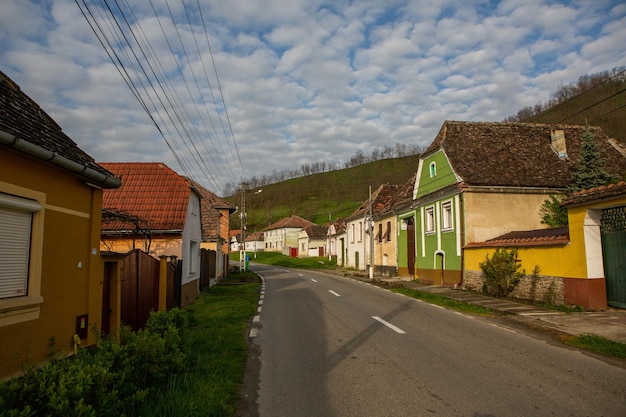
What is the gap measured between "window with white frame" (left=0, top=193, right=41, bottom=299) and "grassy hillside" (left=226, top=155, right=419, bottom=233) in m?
90.1

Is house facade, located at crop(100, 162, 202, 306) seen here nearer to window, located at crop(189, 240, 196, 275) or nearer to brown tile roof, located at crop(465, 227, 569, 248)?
window, located at crop(189, 240, 196, 275)

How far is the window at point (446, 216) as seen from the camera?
882 inches

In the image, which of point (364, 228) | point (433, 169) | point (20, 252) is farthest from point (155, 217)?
point (364, 228)

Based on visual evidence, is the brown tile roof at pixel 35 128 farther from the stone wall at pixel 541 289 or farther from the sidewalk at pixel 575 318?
the stone wall at pixel 541 289

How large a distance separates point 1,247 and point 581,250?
14.0 meters

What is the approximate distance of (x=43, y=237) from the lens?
6027 millimetres

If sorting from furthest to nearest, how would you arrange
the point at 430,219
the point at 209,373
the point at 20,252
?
the point at 430,219 < the point at 209,373 < the point at 20,252

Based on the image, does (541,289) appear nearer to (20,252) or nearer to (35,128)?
(20,252)

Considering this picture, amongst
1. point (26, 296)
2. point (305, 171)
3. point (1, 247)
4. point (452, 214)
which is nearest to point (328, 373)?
point (26, 296)

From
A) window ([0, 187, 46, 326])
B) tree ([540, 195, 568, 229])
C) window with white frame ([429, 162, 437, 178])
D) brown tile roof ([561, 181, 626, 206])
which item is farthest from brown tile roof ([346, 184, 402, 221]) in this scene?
window ([0, 187, 46, 326])

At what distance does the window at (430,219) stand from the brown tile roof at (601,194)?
37.3ft

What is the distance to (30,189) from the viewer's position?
572 centimetres

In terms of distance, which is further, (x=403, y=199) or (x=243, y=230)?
(x=243, y=230)

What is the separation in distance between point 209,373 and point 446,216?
742 inches
